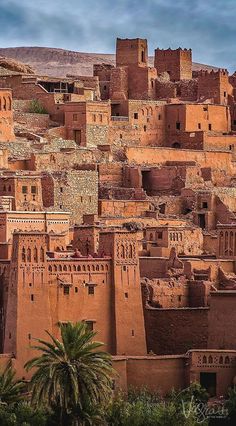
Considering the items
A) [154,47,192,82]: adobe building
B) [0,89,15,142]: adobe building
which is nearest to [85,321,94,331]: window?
[0,89,15,142]: adobe building

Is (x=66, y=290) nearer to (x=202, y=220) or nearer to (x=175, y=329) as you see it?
(x=175, y=329)


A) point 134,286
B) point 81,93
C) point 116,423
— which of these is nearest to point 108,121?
point 81,93

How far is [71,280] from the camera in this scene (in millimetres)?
36719

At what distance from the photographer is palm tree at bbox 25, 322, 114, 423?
33.3 meters

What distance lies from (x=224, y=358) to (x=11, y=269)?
15.8ft

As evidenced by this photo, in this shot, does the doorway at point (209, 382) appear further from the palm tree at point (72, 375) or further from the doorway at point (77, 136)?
the doorway at point (77, 136)

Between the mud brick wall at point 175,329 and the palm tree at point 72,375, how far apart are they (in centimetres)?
392

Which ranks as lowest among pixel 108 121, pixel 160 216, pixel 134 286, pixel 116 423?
pixel 116 423

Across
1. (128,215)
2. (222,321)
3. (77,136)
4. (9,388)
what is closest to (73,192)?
(128,215)

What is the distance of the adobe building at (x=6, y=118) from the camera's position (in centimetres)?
4956

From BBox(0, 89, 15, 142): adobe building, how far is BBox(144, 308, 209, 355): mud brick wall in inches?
507

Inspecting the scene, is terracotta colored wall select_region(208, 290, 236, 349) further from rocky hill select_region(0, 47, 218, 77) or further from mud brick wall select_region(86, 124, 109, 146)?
rocky hill select_region(0, 47, 218, 77)

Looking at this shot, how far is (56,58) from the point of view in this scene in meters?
96.8

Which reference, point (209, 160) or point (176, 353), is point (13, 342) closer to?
point (176, 353)
